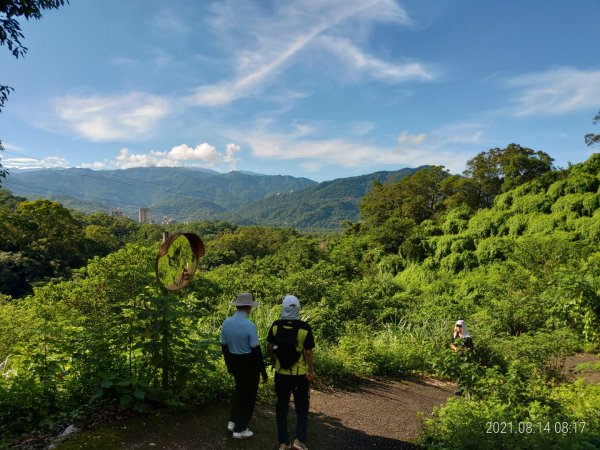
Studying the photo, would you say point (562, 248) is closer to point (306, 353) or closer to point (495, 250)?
point (495, 250)

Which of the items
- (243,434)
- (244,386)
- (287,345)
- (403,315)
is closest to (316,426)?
(243,434)

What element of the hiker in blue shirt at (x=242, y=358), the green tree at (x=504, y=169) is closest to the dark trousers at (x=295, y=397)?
the hiker in blue shirt at (x=242, y=358)

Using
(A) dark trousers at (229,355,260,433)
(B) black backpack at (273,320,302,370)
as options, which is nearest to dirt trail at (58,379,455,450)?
(A) dark trousers at (229,355,260,433)

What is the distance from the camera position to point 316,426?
4.50 m

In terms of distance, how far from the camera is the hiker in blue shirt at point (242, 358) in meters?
3.69

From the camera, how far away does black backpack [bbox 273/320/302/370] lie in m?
3.48

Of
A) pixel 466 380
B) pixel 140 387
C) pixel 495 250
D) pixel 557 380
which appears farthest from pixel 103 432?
pixel 495 250

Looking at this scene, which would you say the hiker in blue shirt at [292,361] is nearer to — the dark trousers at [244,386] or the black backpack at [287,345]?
the black backpack at [287,345]

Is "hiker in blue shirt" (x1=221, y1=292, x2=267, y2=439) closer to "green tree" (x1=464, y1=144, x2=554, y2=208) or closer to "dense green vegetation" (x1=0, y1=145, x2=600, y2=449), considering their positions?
"dense green vegetation" (x1=0, y1=145, x2=600, y2=449)

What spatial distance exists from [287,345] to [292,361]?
15cm

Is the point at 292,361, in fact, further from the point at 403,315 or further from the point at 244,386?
the point at 403,315

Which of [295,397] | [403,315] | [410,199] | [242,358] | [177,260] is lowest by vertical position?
[403,315]

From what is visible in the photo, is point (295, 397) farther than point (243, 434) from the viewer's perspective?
No

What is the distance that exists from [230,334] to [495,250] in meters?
17.2
